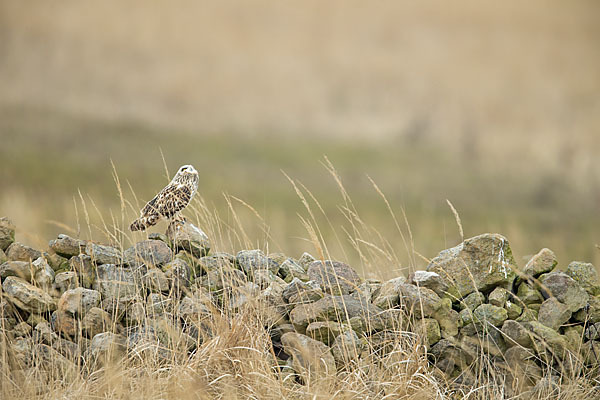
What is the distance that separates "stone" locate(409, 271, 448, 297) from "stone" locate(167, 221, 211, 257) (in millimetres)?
1649

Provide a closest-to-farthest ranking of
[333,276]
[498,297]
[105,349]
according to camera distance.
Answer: [105,349], [498,297], [333,276]

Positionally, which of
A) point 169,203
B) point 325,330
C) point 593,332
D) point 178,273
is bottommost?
point 593,332

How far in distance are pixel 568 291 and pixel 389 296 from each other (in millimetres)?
1385

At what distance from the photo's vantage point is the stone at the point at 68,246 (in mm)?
4801

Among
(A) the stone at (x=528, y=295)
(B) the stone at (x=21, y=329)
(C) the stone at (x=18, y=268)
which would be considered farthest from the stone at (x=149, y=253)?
(A) the stone at (x=528, y=295)

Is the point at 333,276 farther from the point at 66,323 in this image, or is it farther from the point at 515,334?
the point at 66,323

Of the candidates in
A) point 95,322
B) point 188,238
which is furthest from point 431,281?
point 95,322

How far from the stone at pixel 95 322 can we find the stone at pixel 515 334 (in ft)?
9.35

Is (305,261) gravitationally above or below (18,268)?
below

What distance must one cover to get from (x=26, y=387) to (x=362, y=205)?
1282 centimetres

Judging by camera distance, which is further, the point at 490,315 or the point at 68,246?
the point at 68,246

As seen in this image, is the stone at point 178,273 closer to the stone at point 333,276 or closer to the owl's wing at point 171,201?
the owl's wing at point 171,201

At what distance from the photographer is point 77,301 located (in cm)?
445

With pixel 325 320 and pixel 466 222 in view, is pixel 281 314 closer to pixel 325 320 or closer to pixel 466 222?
pixel 325 320
